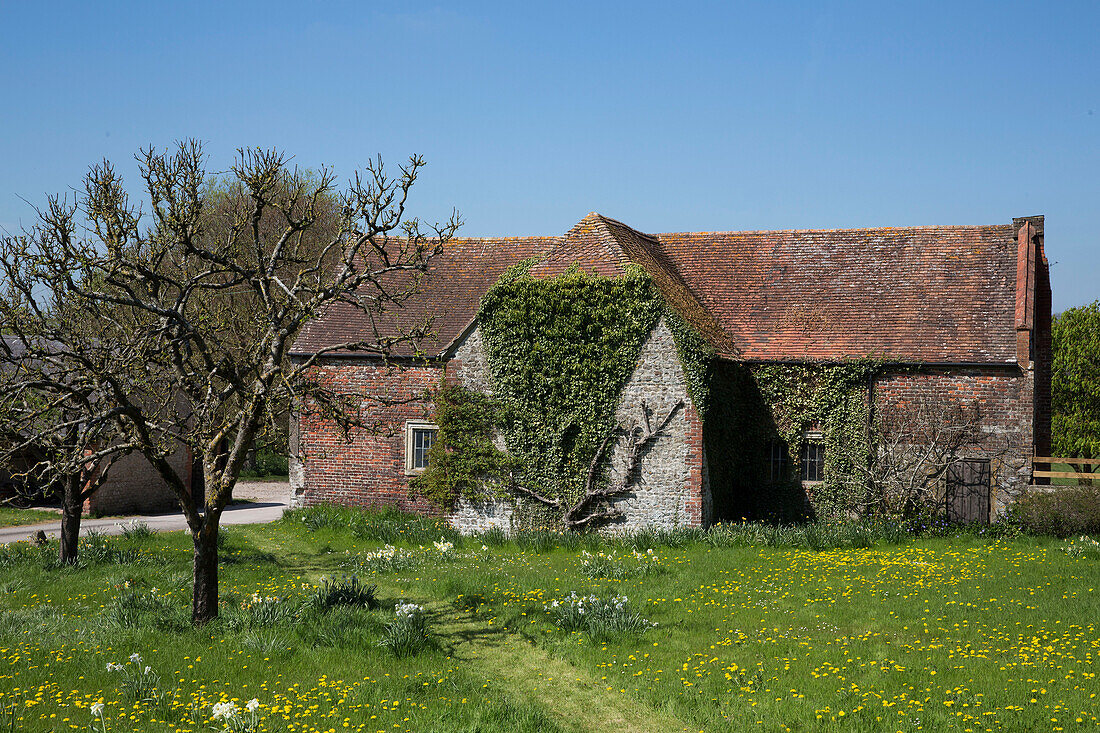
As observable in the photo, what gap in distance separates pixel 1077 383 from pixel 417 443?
29.3 meters

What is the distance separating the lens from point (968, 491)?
1875 centimetres

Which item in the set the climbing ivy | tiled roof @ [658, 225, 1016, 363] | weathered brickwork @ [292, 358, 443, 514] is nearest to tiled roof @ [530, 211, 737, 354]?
tiled roof @ [658, 225, 1016, 363]

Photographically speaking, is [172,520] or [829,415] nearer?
[829,415]

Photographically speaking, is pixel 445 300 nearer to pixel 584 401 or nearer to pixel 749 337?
pixel 584 401

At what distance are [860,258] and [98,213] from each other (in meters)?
18.7

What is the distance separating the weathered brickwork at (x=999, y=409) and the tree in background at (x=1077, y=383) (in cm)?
1930

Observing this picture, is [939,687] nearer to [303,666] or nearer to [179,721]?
[303,666]

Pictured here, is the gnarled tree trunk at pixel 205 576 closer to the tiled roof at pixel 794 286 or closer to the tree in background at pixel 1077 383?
the tiled roof at pixel 794 286

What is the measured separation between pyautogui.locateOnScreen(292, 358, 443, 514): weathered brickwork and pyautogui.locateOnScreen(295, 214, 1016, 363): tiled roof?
0.97 metres

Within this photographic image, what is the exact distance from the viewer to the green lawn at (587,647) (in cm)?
778

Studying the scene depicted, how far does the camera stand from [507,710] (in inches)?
313

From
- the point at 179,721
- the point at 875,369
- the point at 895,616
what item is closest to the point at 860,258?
the point at 875,369

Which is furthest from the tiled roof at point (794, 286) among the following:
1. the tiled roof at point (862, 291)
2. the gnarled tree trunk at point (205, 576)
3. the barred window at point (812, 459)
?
the gnarled tree trunk at point (205, 576)

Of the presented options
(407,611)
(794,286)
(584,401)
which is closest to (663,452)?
(584,401)
